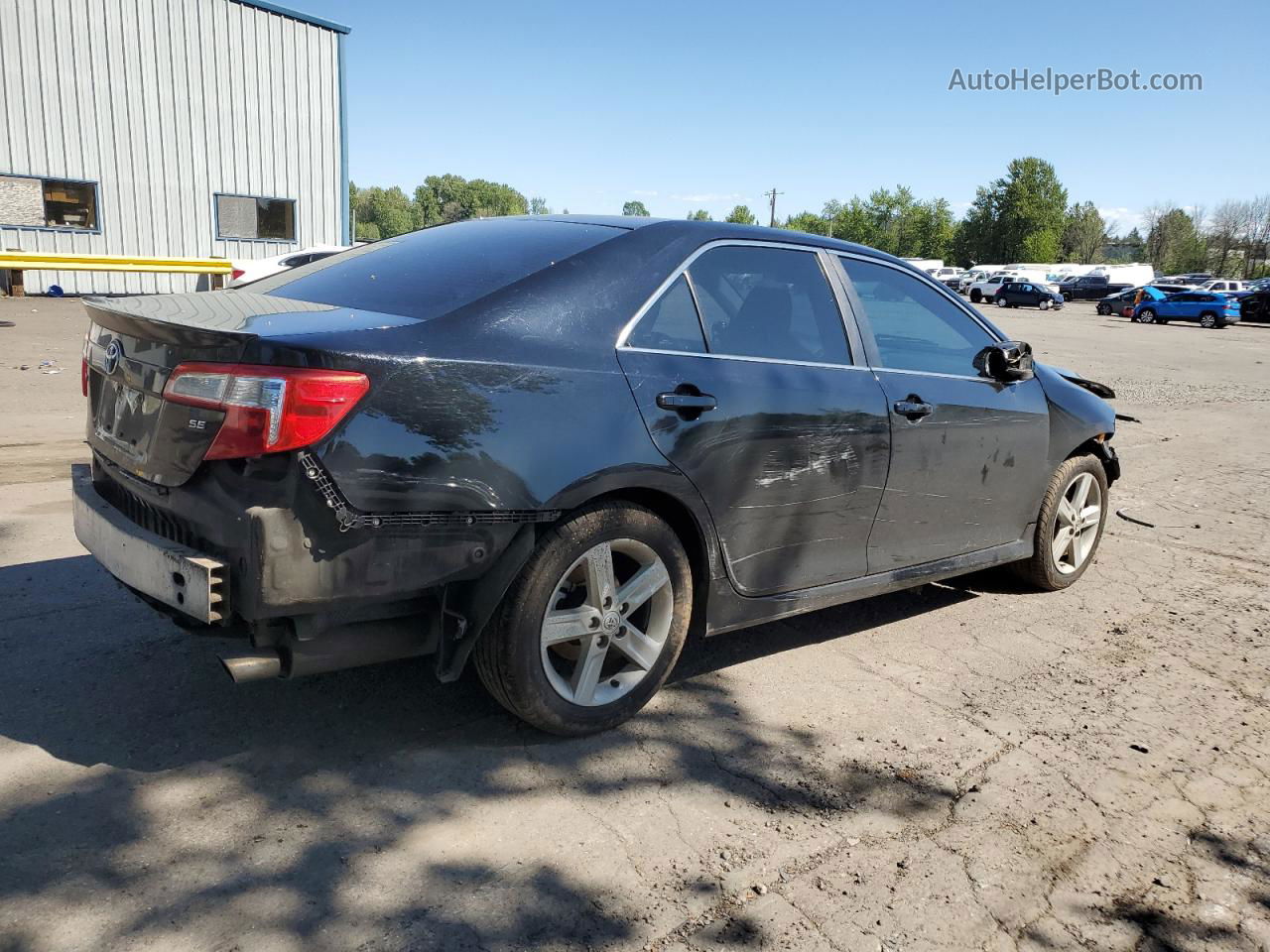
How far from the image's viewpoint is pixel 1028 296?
5231 cm

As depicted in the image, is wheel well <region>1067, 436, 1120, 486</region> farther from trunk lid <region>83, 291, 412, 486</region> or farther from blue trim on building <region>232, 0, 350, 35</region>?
blue trim on building <region>232, 0, 350, 35</region>

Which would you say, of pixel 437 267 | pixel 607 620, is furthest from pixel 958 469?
pixel 437 267

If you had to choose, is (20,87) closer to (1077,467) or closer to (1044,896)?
(1077,467)

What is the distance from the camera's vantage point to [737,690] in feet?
12.4

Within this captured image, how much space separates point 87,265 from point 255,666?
787 inches

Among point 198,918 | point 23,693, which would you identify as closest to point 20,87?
point 23,693

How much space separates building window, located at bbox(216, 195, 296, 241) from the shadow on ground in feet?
79.0

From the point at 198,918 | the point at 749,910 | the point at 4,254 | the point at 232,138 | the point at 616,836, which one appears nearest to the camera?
the point at 198,918

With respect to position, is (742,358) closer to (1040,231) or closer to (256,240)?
(256,240)

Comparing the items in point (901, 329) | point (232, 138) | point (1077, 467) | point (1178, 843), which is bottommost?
point (1178, 843)

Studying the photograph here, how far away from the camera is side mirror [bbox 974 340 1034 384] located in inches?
176

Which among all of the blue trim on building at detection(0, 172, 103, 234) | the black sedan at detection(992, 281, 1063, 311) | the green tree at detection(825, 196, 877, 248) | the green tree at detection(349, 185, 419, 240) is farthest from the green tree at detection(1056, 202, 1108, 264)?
the blue trim on building at detection(0, 172, 103, 234)

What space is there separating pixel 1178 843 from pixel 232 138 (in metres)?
27.0

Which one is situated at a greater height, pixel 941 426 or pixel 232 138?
pixel 232 138
